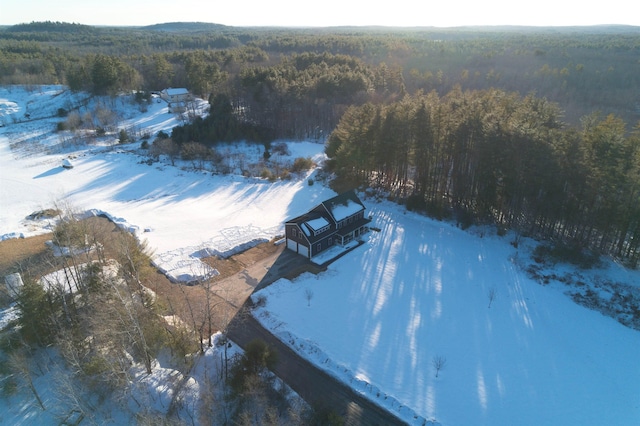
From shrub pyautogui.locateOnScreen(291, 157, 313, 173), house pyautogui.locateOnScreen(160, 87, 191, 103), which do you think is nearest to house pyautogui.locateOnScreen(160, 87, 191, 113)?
house pyautogui.locateOnScreen(160, 87, 191, 103)

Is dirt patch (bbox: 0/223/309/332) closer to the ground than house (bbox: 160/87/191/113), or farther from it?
closer to the ground

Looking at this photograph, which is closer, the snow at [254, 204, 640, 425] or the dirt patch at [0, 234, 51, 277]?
the snow at [254, 204, 640, 425]

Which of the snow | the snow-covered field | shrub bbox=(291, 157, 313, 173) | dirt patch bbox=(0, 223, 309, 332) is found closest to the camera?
the snow

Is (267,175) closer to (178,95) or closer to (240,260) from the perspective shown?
(240,260)

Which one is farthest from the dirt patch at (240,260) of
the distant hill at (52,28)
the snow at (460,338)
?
the distant hill at (52,28)

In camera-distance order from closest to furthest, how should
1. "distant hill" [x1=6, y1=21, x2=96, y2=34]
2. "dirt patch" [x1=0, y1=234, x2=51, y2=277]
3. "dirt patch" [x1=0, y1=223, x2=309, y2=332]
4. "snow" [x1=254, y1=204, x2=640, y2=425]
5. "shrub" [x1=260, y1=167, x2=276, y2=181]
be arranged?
"snow" [x1=254, y1=204, x2=640, y2=425] < "dirt patch" [x1=0, y1=223, x2=309, y2=332] < "dirt patch" [x1=0, y1=234, x2=51, y2=277] < "shrub" [x1=260, y1=167, x2=276, y2=181] < "distant hill" [x1=6, y1=21, x2=96, y2=34]

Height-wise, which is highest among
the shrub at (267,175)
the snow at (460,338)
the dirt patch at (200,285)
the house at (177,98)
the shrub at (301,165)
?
the house at (177,98)

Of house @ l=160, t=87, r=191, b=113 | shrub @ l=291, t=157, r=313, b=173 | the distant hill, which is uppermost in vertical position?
the distant hill

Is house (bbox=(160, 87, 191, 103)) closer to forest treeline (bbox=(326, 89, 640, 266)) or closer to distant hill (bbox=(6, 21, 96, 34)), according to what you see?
forest treeline (bbox=(326, 89, 640, 266))

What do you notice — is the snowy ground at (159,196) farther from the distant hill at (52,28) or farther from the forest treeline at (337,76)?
the distant hill at (52,28)
